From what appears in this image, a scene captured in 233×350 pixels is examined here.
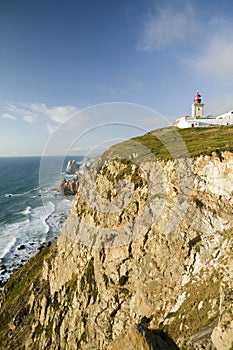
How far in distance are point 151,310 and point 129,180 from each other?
1276 cm

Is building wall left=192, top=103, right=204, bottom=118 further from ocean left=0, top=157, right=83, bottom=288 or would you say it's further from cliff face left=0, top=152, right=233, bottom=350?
ocean left=0, top=157, right=83, bottom=288

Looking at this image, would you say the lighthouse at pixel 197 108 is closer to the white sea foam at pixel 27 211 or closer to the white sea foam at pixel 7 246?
the white sea foam at pixel 7 246

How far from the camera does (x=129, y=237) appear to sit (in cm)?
2250

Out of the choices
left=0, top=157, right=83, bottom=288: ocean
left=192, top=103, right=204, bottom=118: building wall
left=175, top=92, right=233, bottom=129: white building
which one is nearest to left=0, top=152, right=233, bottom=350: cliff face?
left=0, top=157, right=83, bottom=288: ocean

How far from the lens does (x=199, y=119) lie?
47281 millimetres

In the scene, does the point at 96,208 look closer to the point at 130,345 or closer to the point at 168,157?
the point at 168,157

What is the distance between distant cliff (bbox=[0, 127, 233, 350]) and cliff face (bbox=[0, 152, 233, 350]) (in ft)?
0.26

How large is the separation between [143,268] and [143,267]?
0.33ft

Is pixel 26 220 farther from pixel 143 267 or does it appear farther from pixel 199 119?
pixel 143 267

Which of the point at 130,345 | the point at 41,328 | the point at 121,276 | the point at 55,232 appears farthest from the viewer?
the point at 55,232

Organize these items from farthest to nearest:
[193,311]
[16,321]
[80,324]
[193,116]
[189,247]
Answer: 1. [193,116]
2. [16,321]
3. [80,324]
4. [189,247]
5. [193,311]

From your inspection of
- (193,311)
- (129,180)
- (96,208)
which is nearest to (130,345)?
(193,311)

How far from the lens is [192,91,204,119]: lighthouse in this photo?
4972cm

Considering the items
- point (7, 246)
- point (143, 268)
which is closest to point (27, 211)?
point (7, 246)
